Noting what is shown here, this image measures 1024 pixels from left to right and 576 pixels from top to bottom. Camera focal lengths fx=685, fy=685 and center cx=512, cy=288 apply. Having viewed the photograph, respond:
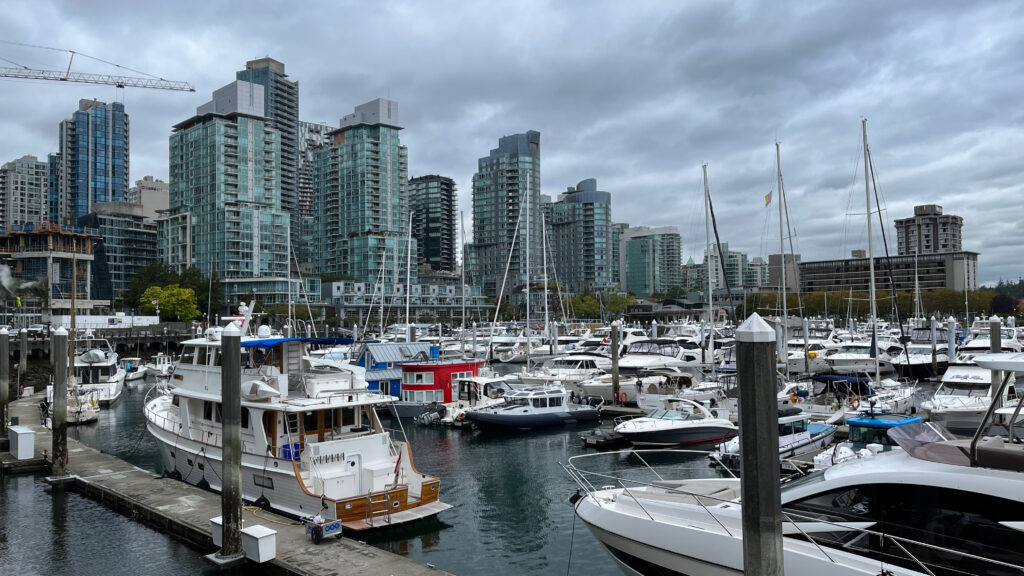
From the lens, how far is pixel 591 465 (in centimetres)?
2623

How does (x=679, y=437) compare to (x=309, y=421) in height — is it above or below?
below

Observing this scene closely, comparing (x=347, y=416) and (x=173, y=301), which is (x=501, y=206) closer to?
(x=173, y=301)

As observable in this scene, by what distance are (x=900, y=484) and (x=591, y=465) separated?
18.6 meters

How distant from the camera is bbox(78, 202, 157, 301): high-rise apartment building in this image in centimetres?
Answer: 13588

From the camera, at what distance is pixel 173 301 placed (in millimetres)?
95188

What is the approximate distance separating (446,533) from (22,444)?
16.8 meters

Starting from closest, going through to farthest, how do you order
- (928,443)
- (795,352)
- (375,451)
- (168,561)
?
(928,443) < (168,561) < (375,451) < (795,352)

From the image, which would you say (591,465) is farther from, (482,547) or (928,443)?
(928,443)

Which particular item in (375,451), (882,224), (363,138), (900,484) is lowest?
(375,451)

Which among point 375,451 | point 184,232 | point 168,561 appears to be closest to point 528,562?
point 375,451

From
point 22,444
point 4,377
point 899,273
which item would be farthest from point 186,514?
point 899,273

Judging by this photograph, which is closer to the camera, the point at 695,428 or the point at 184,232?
the point at 695,428

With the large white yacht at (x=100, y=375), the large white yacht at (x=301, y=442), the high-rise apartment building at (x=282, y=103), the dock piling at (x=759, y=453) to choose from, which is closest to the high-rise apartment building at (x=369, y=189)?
the high-rise apartment building at (x=282, y=103)

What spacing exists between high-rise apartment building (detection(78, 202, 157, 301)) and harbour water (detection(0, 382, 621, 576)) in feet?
418
